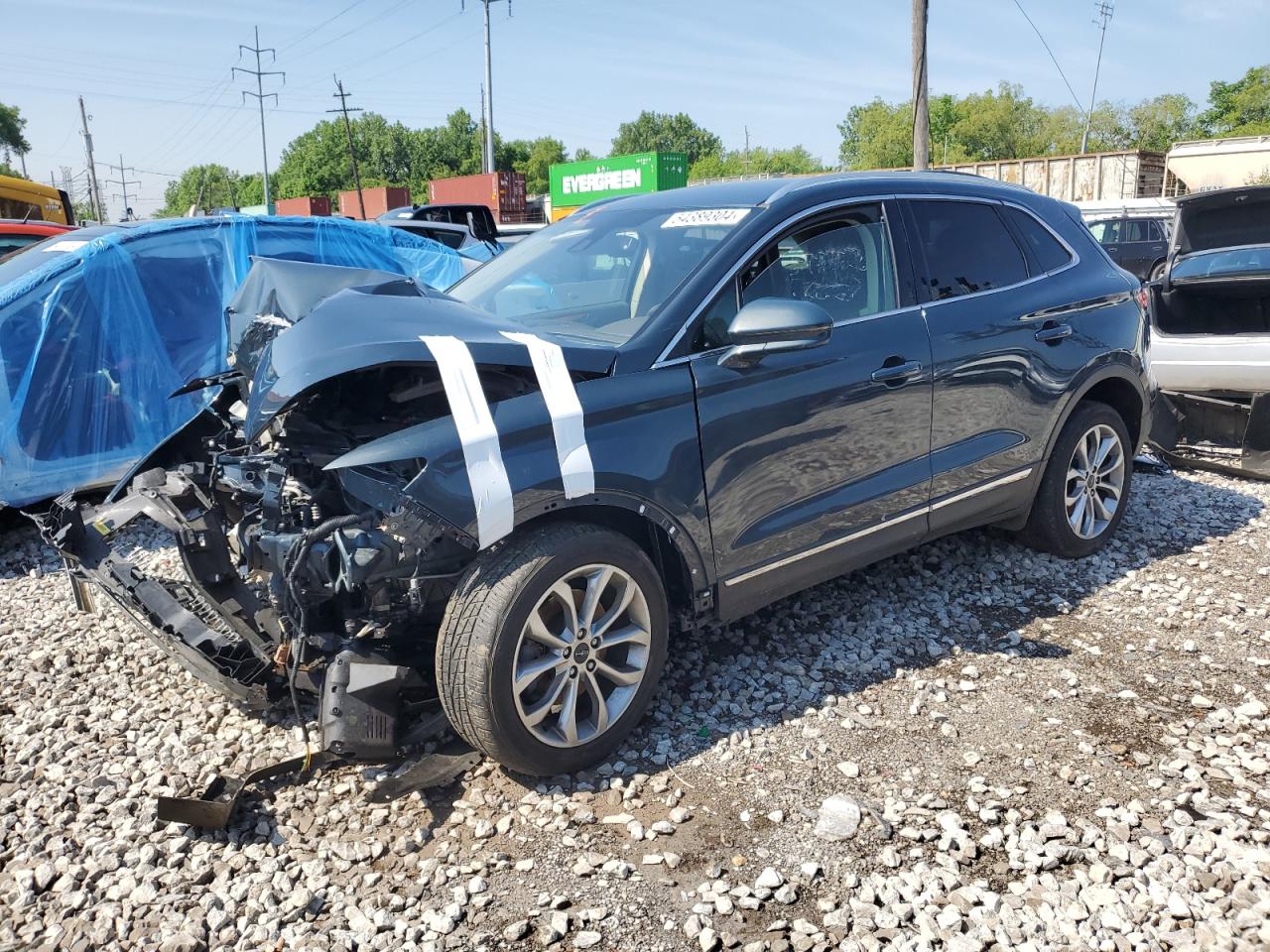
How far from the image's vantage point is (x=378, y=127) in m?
100

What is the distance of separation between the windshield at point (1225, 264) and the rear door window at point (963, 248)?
12.4 feet

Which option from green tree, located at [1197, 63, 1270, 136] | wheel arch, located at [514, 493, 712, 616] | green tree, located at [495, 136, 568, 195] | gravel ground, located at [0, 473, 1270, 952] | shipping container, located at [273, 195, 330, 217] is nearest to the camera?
gravel ground, located at [0, 473, 1270, 952]

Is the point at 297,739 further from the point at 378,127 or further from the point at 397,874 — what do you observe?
the point at 378,127

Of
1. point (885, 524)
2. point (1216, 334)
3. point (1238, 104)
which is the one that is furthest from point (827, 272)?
point (1238, 104)

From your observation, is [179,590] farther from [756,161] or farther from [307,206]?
[756,161]

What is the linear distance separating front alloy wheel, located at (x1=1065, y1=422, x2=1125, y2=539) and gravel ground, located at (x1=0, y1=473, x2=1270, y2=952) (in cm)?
62

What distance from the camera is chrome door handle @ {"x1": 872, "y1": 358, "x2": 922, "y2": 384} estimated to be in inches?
149

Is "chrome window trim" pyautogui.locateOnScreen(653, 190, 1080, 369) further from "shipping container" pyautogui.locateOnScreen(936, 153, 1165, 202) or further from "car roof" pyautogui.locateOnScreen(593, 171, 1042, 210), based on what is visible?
"shipping container" pyautogui.locateOnScreen(936, 153, 1165, 202)

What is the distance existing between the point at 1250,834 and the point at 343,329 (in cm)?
322

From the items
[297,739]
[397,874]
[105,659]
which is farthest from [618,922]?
[105,659]

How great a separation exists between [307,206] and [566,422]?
56.6m

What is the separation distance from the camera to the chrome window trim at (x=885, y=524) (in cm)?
354

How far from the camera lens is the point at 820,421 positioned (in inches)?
142

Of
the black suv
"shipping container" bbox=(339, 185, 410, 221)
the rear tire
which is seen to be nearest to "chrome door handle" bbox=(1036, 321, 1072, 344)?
the rear tire
